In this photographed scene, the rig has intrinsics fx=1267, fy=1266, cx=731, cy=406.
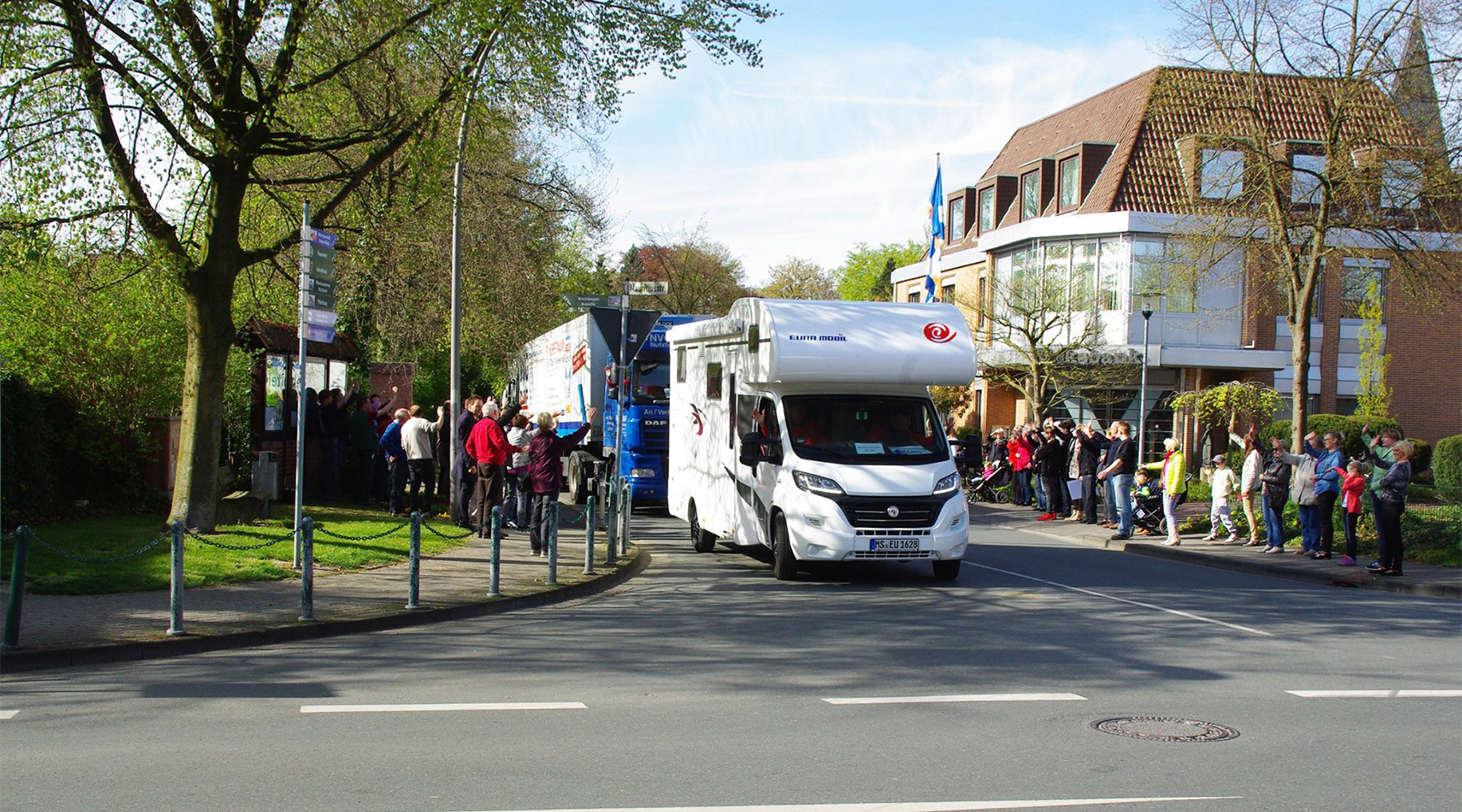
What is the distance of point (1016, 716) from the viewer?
750cm

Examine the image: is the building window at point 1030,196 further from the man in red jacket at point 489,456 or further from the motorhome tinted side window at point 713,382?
the man in red jacket at point 489,456

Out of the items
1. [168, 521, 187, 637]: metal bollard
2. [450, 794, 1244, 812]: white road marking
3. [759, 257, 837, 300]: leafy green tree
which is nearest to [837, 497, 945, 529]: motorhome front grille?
[168, 521, 187, 637]: metal bollard

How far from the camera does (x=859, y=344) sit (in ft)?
46.9

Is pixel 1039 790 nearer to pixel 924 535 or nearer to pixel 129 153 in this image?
pixel 924 535

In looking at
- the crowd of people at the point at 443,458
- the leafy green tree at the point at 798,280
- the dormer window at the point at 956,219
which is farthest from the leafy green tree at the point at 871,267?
the crowd of people at the point at 443,458

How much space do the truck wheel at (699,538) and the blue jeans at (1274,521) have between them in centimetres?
827

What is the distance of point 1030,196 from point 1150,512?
22.0 m

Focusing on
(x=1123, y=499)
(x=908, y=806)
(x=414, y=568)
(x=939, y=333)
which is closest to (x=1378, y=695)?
(x=908, y=806)

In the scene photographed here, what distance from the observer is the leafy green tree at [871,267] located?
10306 centimetres

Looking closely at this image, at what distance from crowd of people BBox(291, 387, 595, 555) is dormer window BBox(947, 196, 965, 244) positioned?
2721cm

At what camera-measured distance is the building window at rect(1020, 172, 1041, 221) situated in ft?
134

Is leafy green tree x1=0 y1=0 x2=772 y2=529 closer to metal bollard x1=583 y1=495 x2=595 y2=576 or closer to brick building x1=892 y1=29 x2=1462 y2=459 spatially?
Answer: metal bollard x1=583 y1=495 x2=595 y2=576

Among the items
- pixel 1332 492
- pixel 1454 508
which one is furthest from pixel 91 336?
pixel 1454 508

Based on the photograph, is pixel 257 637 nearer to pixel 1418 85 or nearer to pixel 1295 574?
pixel 1295 574
